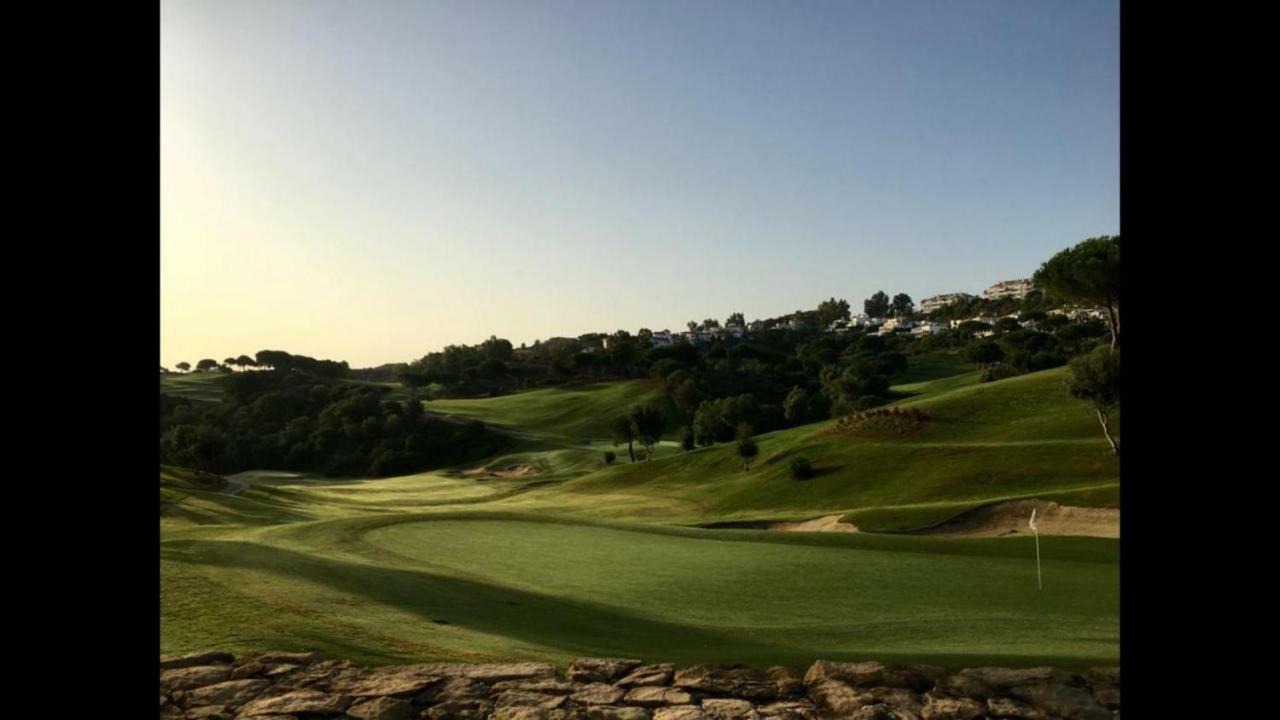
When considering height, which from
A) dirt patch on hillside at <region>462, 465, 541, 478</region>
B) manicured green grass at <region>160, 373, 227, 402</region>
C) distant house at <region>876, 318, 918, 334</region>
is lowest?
dirt patch on hillside at <region>462, 465, 541, 478</region>

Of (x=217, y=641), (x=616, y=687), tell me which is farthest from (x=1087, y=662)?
(x=217, y=641)

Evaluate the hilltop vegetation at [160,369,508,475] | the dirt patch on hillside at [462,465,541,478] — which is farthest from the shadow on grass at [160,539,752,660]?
the hilltop vegetation at [160,369,508,475]

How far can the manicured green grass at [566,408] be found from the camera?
263 ft

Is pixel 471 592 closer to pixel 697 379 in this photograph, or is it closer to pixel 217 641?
pixel 217 641

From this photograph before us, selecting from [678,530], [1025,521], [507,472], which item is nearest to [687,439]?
[507,472]

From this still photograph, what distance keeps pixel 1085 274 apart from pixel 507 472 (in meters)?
44.3

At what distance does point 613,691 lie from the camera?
6426 millimetres

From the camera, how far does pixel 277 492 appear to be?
37.8m

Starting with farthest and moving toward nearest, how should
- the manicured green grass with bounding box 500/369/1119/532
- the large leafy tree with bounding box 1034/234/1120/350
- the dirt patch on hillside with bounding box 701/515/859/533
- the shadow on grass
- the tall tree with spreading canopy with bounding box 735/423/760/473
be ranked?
the large leafy tree with bounding box 1034/234/1120/350
the tall tree with spreading canopy with bounding box 735/423/760/473
the manicured green grass with bounding box 500/369/1119/532
the dirt patch on hillside with bounding box 701/515/859/533
the shadow on grass

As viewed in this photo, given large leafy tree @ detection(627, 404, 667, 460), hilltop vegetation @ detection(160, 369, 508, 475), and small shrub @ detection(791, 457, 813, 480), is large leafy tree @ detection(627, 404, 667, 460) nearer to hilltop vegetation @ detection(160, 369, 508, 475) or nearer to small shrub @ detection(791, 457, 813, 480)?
hilltop vegetation @ detection(160, 369, 508, 475)

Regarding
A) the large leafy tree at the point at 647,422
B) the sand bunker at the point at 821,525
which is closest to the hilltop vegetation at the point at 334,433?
the large leafy tree at the point at 647,422

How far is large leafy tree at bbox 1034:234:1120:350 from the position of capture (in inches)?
1751

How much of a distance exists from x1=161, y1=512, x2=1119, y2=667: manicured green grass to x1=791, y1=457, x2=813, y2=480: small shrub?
17.7m
